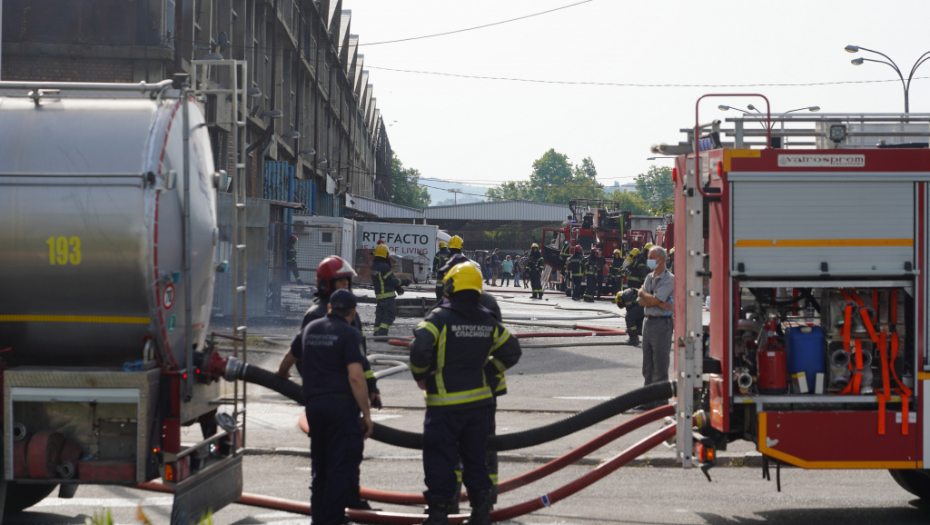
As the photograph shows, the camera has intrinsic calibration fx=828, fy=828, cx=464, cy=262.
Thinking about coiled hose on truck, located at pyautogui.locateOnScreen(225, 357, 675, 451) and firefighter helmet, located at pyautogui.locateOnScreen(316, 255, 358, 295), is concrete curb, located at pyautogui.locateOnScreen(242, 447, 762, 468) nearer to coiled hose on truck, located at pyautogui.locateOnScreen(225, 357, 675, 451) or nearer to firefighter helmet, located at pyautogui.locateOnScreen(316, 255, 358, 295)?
coiled hose on truck, located at pyautogui.locateOnScreen(225, 357, 675, 451)

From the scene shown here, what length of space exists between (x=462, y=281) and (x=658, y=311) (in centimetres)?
468

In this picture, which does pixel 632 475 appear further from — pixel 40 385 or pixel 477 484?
pixel 40 385

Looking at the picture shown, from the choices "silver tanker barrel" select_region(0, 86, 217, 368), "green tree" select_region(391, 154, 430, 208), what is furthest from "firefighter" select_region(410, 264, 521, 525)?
"green tree" select_region(391, 154, 430, 208)

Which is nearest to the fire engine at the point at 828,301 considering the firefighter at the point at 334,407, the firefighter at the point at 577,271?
the firefighter at the point at 334,407

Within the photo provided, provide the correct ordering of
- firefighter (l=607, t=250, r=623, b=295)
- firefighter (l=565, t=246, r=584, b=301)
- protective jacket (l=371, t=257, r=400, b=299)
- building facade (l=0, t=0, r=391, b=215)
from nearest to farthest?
protective jacket (l=371, t=257, r=400, b=299), building facade (l=0, t=0, r=391, b=215), firefighter (l=565, t=246, r=584, b=301), firefighter (l=607, t=250, r=623, b=295)

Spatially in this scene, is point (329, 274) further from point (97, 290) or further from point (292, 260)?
point (292, 260)

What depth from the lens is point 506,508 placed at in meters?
5.89

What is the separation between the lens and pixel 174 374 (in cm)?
515

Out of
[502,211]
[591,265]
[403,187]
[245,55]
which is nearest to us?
[245,55]

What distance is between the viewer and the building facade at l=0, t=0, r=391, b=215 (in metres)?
15.8

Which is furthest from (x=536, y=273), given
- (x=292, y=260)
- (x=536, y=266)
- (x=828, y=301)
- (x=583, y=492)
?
(x=828, y=301)

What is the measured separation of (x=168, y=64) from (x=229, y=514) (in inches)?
487

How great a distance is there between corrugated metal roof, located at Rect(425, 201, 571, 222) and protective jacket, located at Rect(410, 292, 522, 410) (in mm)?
64530

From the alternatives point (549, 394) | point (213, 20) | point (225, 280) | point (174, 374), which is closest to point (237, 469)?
point (174, 374)
